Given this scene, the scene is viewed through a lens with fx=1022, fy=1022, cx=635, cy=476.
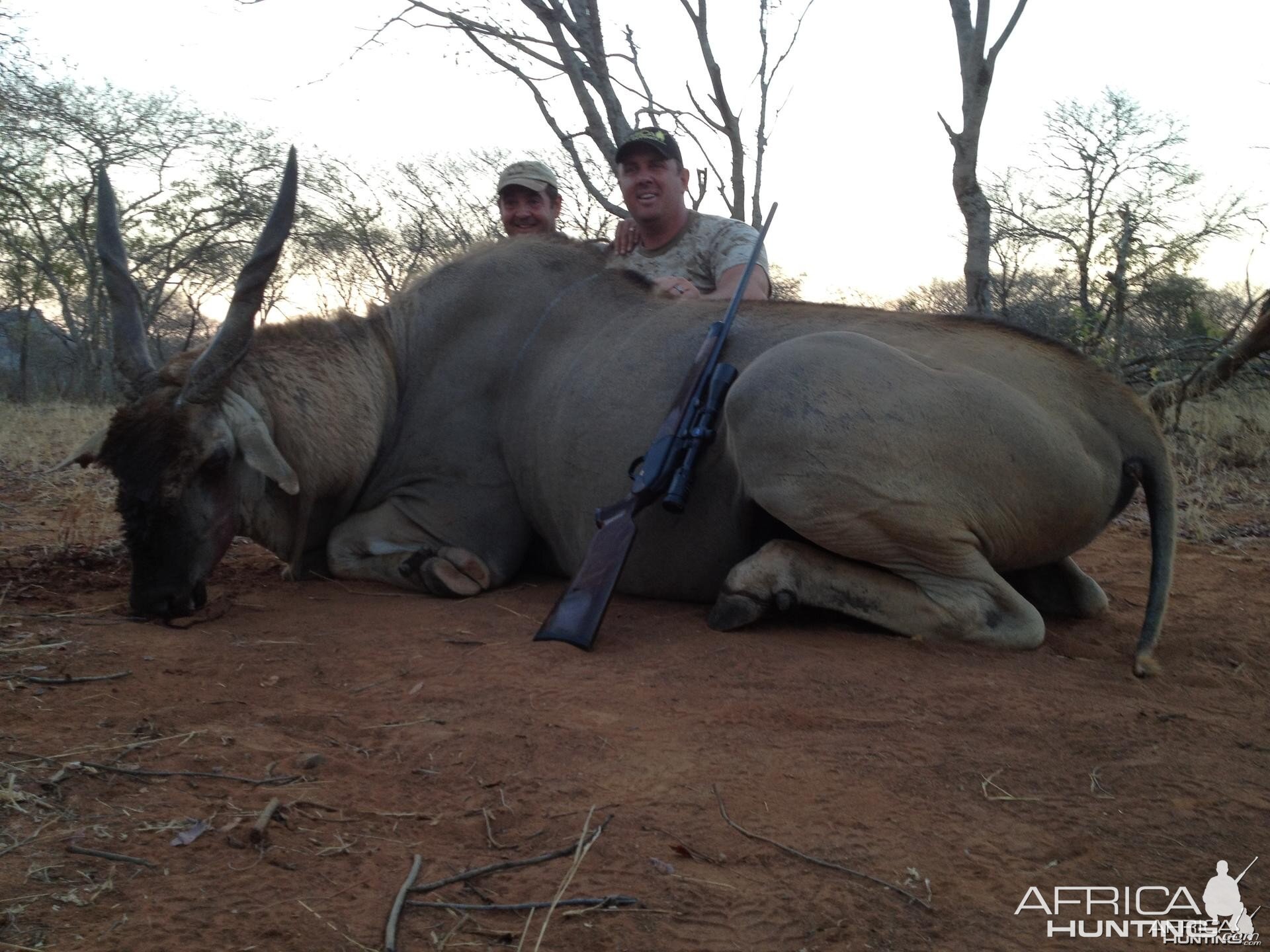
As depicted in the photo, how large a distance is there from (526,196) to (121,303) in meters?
2.89

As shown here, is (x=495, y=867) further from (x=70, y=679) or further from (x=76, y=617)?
(x=76, y=617)

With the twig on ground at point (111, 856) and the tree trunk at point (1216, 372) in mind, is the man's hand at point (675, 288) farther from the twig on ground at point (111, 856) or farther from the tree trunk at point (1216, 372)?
the tree trunk at point (1216, 372)

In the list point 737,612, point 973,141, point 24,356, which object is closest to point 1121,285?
point 973,141

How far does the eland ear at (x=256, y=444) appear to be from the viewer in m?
3.83

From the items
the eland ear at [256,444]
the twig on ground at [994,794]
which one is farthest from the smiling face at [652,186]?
the twig on ground at [994,794]

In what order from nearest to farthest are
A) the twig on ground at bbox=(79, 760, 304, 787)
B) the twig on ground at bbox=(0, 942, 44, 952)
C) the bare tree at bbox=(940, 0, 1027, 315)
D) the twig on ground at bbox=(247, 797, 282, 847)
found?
the twig on ground at bbox=(0, 942, 44, 952)
the twig on ground at bbox=(247, 797, 282, 847)
the twig on ground at bbox=(79, 760, 304, 787)
the bare tree at bbox=(940, 0, 1027, 315)

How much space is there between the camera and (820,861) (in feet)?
6.20

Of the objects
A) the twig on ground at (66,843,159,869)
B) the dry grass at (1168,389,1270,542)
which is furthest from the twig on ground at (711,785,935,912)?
the dry grass at (1168,389,1270,542)

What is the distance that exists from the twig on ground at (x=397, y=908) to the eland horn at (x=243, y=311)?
8.35 feet

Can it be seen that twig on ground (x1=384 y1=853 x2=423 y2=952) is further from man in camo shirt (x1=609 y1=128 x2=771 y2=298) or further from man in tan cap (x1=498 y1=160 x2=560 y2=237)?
man in tan cap (x1=498 y1=160 x2=560 y2=237)

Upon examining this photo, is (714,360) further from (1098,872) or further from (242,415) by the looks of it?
(1098,872)

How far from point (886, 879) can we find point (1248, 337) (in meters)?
6.47

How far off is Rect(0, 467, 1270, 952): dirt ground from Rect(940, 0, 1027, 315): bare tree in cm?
527

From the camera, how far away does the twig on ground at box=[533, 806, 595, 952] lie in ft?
5.39
